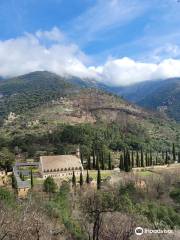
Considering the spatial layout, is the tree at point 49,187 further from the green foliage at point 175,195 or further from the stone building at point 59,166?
the green foliage at point 175,195

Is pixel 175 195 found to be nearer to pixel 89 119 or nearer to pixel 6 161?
pixel 6 161

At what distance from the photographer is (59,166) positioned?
6569 centimetres

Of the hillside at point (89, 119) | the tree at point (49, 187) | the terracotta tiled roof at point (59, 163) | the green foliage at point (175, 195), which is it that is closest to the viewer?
the green foliage at point (175, 195)

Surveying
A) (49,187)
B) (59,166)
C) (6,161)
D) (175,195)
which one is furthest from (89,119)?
(175,195)

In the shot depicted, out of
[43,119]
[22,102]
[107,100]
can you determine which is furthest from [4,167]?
[22,102]

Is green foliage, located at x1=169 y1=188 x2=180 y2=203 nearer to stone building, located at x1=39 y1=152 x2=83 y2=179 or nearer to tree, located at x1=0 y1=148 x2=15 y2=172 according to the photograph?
stone building, located at x1=39 y1=152 x2=83 y2=179

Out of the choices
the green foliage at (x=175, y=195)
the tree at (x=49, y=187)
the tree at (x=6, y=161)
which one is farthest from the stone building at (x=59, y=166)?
the green foliage at (x=175, y=195)

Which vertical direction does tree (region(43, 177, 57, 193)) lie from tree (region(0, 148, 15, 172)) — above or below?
below

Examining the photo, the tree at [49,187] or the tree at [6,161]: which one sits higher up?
the tree at [6,161]

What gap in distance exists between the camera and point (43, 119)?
128m

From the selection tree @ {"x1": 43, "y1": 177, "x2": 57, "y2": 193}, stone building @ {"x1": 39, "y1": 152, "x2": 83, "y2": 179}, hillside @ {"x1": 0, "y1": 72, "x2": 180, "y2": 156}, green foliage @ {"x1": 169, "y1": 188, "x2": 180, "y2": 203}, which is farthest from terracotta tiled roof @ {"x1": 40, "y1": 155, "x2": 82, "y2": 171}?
hillside @ {"x1": 0, "y1": 72, "x2": 180, "y2": 156}

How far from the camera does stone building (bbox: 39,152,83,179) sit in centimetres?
6412

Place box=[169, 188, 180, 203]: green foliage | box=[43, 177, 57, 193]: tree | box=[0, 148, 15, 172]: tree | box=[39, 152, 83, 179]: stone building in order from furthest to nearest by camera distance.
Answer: box=[0, 148, 15, 172]: tree < box=[39, 152, 83, 179]: stone building < box=[43, 177, 57, 193]: tree < box=[169, 188, 180, 203]: green foliage

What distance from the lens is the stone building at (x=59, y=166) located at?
210ft
